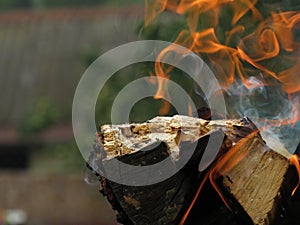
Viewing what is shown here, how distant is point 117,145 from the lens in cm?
261

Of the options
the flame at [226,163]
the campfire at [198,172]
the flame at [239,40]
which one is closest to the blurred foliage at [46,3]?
the flame at [239,40]

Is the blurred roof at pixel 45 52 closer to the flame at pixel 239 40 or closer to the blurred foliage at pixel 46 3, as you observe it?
the blurred foliage at pixel 46 3

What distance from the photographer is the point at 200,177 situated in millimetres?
2605

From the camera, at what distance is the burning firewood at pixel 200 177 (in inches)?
100

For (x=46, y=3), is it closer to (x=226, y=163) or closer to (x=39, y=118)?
(x=39, y=118)

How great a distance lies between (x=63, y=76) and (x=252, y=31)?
8.08 metres

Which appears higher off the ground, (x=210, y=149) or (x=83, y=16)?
(x=210, y=149)

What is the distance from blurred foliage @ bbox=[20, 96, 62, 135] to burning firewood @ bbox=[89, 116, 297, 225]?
27.9 feet

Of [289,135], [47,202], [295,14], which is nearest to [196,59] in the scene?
[295,14]

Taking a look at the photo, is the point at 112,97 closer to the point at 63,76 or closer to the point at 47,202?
the point at 47,202

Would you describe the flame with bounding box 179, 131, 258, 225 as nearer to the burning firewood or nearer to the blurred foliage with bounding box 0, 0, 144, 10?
the burning firewood

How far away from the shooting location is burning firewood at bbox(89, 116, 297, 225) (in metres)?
2.55

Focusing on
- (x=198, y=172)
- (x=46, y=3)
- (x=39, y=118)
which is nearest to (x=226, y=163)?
(x=198, y=172)

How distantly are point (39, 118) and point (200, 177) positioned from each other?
8.67 meters
